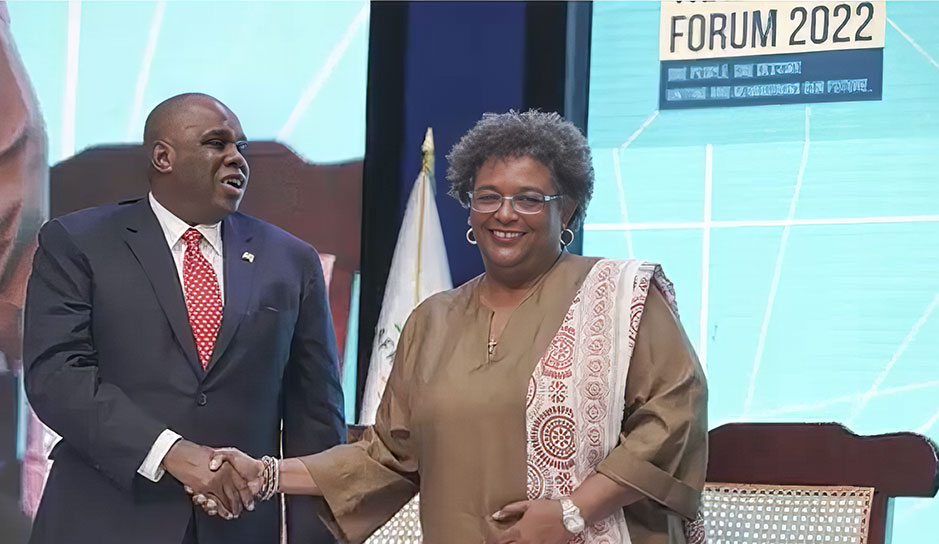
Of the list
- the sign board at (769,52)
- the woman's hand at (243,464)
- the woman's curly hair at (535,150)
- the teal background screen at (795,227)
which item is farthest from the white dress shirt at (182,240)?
the sign board at (769,52)

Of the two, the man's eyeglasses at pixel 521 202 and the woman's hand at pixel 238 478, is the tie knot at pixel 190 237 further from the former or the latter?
the man's eyeglasses at pixel 521 202

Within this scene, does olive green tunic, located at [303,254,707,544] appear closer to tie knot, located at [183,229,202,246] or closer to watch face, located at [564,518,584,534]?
watch face, located at [564,518,584,534]

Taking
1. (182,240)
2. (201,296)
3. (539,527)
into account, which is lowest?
(539,527)

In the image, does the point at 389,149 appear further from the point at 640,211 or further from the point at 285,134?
the point at 640,211

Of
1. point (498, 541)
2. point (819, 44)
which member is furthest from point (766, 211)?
point (498, 541)

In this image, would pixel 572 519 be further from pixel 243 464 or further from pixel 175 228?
pixel 175 228

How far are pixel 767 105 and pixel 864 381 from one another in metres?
0.90

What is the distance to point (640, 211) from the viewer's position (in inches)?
165

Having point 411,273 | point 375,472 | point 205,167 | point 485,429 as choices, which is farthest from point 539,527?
point 411,273

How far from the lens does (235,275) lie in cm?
291

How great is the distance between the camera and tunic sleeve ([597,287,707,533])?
7.72 feet

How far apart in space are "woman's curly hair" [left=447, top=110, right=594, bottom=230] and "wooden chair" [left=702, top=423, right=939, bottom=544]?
60cm

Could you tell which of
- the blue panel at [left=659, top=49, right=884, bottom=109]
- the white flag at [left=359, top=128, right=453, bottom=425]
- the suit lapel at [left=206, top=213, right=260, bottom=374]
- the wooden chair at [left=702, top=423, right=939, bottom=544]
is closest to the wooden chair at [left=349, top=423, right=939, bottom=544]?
the wooden chair at [left=702, top=423, right=939, bottom=544]

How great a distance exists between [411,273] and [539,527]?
6.93 feet
